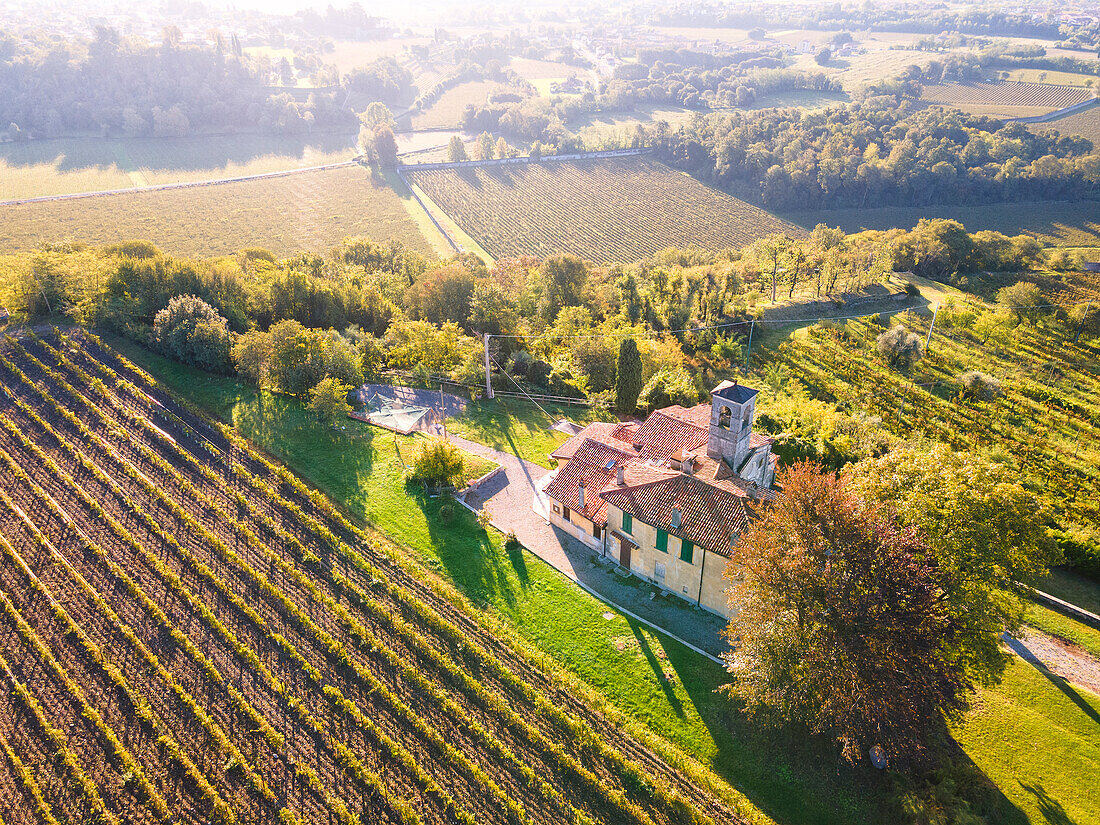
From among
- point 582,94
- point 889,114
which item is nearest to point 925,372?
point 889,114

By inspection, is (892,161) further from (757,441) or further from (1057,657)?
(1057,657)

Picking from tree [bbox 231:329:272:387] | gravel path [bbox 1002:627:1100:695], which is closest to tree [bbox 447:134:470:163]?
tree [bbox 231:329:272:387]

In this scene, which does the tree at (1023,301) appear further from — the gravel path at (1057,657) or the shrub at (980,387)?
the gravel path at (1057,657)

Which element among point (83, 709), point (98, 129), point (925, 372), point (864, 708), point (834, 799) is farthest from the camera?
point (98, 129)

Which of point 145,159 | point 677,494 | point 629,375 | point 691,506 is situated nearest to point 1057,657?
point 691,506

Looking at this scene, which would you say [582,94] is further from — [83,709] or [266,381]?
[83,709]

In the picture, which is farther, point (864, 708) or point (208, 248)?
point (208, 248)
